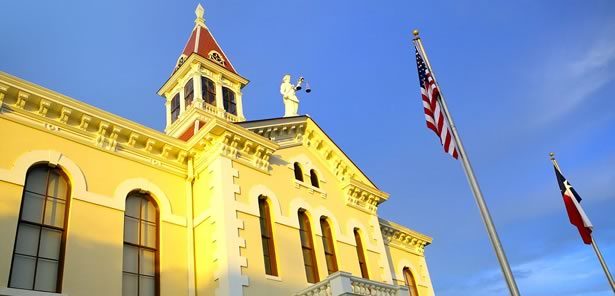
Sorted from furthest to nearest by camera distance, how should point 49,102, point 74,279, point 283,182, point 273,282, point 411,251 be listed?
point 411,251 → point 283,182 → point 273,282 → point 49,102 → point 74,279

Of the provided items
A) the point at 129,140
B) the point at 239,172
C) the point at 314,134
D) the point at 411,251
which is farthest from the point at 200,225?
the point at 411,251

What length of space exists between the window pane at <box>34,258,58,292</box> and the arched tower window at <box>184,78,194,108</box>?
15285 mm

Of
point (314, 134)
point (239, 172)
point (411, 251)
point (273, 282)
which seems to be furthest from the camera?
point (411, 251)

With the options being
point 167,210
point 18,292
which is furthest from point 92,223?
point 18,292

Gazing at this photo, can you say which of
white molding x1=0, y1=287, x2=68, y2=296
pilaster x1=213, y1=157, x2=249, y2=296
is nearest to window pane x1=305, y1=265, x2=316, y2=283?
pilaster x1=213, y1=157, x2=249, y2=296

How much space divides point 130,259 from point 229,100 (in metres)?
14.6

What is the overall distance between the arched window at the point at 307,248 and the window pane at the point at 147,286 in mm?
5064

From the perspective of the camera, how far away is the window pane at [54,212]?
508 inches

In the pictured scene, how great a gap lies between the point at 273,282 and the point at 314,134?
7704 mm

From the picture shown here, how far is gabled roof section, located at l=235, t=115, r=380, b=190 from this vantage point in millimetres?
19609

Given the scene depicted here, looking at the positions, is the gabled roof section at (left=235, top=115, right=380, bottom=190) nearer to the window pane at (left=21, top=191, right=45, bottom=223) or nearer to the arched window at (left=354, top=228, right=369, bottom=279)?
the arched window at (left=354, top=228, right=369, bottom=279)

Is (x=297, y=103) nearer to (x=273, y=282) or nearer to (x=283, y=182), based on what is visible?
(x=283, y=182)

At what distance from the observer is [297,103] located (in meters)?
22.6

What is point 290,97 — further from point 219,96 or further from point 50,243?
point 50,243
